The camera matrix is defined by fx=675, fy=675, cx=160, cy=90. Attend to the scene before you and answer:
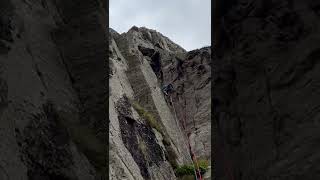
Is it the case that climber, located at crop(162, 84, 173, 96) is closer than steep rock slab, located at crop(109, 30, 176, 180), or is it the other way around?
steep rock slab, located at crop(109, 30, 176, 180)

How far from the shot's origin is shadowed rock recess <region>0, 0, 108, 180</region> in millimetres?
8586

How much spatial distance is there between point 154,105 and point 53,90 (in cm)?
2109

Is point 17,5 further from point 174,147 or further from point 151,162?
point 174,147

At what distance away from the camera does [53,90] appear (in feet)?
33.1

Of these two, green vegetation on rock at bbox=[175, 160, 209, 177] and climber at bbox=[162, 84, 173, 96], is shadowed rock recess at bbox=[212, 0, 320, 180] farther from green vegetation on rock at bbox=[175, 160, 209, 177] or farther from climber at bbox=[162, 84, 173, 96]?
climber at bbox=[162, 84, 173, 96]

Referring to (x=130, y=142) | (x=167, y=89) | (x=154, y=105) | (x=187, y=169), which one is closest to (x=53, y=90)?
(x=130, y=142)

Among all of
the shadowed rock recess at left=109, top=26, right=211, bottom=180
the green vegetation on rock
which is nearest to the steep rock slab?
the shadowed rock recess at left=109, top=26, right=211, bottom=180

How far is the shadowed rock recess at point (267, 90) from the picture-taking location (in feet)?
24.6

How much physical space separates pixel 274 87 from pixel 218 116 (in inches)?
63.1

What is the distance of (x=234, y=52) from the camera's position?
30.6ft

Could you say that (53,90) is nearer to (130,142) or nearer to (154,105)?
(130,142)

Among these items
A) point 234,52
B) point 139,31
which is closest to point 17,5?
point 234,52

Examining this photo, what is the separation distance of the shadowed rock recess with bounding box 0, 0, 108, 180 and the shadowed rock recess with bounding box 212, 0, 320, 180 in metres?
2.05

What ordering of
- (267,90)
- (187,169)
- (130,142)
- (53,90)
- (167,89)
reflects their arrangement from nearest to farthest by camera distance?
(267,90)
(53,90)
(130,142)
(187,169)
(167,89)
